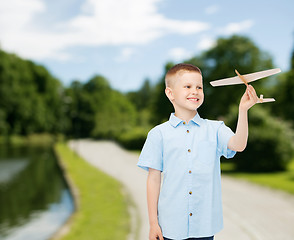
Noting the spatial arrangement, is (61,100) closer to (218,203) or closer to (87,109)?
(87,109)

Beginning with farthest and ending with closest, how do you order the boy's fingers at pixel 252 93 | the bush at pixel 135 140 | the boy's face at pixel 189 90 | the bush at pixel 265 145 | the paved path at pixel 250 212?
the bush at pixel 135 140 < the bush at pixel 265 145 < the paved path at pixel 250 212 < the boy's face at pixel 189 90 < the boy's fingers at pixel 252 93

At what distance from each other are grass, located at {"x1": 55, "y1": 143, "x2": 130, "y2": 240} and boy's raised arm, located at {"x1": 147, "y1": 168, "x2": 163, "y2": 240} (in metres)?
5.90

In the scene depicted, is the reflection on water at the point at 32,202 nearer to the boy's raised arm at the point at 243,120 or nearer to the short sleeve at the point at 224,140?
the short sleeve at the point at 224,140

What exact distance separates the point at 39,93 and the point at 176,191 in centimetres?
6052

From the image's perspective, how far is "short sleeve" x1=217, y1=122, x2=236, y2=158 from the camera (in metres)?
2.09

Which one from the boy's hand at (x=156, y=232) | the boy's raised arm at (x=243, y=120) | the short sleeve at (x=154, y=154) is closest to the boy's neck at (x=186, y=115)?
the short sleeve at (x=154, y=154)

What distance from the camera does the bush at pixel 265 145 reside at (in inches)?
634

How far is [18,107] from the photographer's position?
50.0 metres

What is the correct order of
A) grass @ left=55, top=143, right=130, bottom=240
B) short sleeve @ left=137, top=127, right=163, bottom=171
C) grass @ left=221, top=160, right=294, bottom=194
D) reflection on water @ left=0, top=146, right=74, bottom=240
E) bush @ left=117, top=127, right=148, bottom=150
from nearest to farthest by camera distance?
short sleeve @ left=137, top=127, right=163, bottom=171 < grass @ left=55, top=143, right=130, bottom=240 < reflection on water @ left=0, top=146, right=74, bottom=240 < grass @ left=221, top=160, right=294, bottom=194 < bush @ left=117, top=127, right=148, bottom=150

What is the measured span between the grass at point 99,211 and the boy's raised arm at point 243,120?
245 inches

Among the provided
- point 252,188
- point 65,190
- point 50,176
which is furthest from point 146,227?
point 50,176

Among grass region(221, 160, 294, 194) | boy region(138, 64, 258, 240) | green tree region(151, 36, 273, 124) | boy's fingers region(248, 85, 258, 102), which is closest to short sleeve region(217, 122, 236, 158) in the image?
boy region(138, 64, 258, 240)

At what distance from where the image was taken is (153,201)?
2.13 metres

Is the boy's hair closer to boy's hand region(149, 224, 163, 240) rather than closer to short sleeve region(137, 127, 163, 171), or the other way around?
short sleeve region(137, 127, 163, 171)
